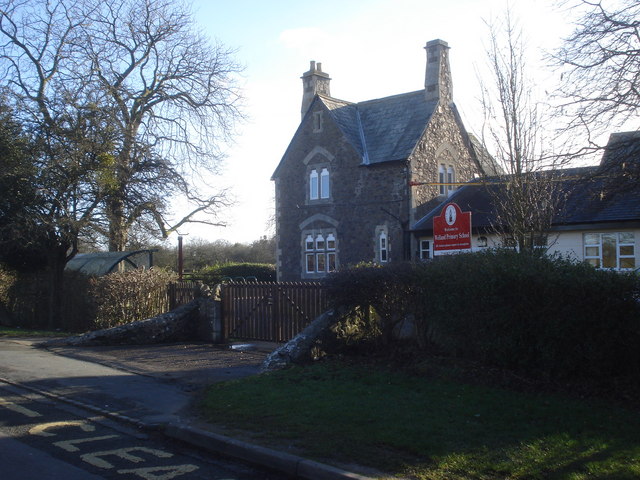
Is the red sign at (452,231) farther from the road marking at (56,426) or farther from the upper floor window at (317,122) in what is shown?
the upper floor window at (317,122)

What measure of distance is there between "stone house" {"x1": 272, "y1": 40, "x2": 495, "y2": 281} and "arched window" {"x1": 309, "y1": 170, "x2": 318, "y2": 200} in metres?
0.06

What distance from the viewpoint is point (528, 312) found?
9.23m

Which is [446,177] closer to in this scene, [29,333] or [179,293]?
[179,293]

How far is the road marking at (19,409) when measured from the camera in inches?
350

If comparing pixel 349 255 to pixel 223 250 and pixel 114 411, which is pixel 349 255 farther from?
pixel 223 250

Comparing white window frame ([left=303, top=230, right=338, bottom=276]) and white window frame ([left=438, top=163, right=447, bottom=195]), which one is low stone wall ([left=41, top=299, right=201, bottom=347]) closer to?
white window frame ([left=303, top=230, right=338, bottom=276])

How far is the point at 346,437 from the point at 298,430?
2.24ft

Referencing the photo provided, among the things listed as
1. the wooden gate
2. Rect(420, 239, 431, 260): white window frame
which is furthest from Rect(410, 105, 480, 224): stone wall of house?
the wooden gate

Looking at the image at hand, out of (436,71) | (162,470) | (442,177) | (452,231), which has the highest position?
(436,71)

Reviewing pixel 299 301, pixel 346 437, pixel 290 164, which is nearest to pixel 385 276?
pixel 299 301

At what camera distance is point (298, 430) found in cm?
746

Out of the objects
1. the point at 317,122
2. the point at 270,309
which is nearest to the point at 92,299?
the point at 270,309

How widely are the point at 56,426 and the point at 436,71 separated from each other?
28.7 meters

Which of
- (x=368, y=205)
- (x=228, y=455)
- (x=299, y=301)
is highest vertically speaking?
(x=368, y=205)
